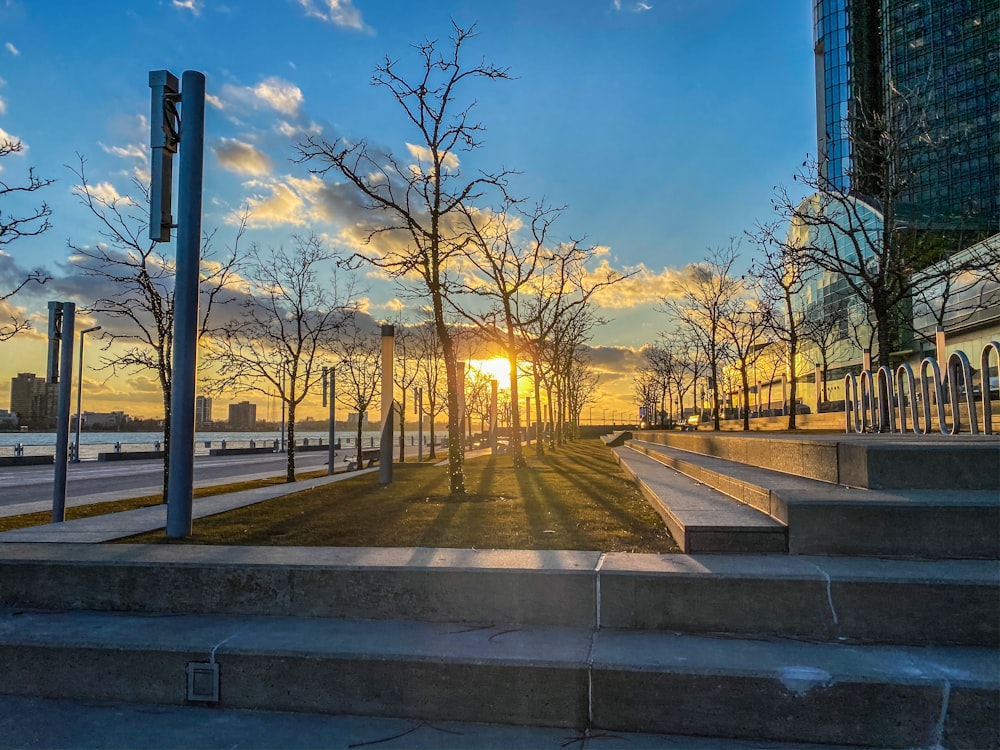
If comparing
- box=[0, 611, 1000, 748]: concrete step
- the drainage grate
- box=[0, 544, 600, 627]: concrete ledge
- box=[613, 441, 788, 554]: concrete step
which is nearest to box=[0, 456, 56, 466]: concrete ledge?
box=[0, 544, 600, 627]: concrete ledge

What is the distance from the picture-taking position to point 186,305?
592 cm

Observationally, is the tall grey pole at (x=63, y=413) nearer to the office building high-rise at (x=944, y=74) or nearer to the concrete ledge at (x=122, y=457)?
the concrete ledge at (x=122, y=457)

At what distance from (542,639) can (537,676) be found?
37cm

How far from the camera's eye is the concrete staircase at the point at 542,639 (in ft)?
10.2

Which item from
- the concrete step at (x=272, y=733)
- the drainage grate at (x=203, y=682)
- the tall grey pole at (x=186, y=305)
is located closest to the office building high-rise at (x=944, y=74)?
the tall grey pole at (x=186, y=305)

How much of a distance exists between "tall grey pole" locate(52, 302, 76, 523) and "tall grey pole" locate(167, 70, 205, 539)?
9.40ft

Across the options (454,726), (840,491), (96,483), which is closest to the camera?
(454,726)

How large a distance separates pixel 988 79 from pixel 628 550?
244ft

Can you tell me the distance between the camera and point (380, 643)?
12.0 feet

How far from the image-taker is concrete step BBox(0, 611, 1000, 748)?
10.0 ft

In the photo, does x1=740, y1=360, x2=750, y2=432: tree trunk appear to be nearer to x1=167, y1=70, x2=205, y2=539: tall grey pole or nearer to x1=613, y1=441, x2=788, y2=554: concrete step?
x1=613, y1=441, x2=788, y2=554: concrete step

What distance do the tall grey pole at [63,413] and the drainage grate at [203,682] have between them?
526 centimetres

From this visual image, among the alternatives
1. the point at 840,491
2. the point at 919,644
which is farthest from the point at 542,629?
the point at 840,491

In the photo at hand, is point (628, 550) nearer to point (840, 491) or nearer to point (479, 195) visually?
point (840, 491)
